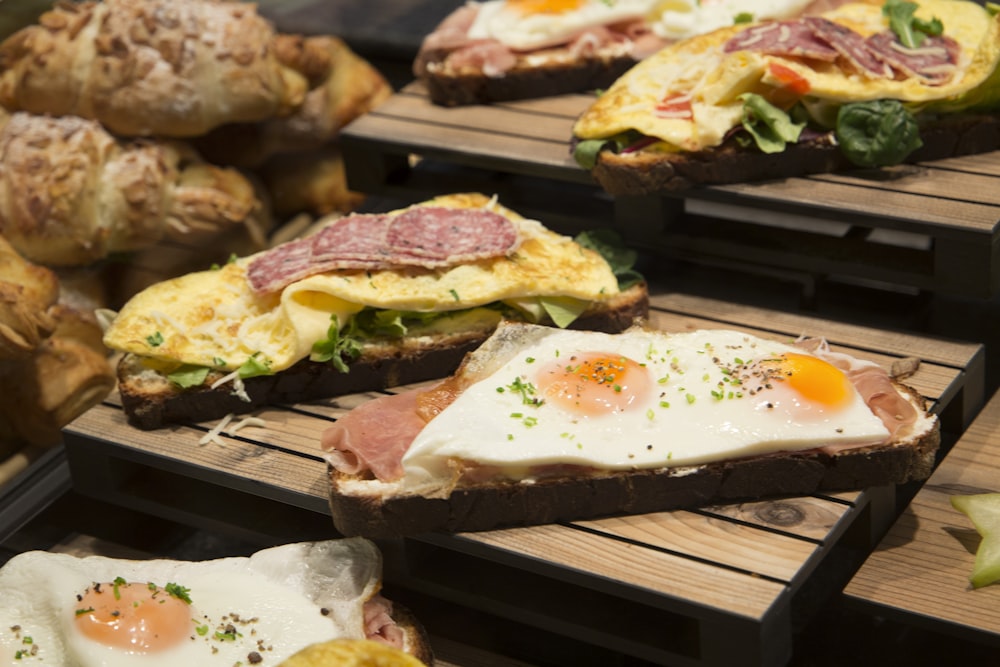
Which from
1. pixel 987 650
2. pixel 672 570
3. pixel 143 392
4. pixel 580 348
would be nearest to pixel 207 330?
pixel 143 392

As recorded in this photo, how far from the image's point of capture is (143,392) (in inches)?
152

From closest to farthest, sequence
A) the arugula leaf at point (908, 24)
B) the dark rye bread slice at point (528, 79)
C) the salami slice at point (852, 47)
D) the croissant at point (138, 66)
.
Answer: the salami slice at point (852, 47) → the arugula leaf at point (908, 24) → the croissant at point (138, 66) → the dark rye bread slice at point (528, 79)

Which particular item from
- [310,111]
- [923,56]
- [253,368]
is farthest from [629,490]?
[310,111]

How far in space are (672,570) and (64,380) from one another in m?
2.14

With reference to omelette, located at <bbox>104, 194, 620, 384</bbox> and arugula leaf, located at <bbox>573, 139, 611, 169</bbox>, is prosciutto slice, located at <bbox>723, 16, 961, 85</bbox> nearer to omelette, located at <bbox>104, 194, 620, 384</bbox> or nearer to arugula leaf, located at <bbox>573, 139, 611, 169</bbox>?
arugula leaf, located at <bbox>573, 139, 611, 169</bbox>

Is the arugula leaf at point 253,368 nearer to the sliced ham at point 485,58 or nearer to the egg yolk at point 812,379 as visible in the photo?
the egg yolk at point 812,379

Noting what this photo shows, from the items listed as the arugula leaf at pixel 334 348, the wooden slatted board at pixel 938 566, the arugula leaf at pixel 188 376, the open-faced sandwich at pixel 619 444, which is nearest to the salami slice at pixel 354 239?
the arugula leaf at pixel 334 348

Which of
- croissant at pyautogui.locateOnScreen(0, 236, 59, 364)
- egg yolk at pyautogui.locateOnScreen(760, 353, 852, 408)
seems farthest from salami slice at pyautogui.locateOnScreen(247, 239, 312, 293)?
egg yolk at pyautogui.locateOnScreen(760, 353, 852, 408)

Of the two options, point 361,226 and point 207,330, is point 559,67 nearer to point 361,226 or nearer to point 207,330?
point 361,226

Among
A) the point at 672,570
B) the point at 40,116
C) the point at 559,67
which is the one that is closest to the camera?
the point at 672,570

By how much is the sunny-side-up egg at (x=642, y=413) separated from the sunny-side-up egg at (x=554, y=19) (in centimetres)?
199

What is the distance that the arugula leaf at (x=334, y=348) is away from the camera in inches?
153

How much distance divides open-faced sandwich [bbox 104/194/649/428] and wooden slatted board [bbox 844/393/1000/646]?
3.64 feet

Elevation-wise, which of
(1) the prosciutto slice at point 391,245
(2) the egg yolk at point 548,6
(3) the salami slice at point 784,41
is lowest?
(1) the prosciutto slice at point 391,245
